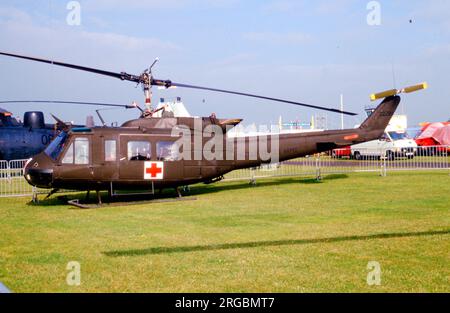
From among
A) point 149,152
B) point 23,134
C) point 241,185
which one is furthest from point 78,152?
point 23,134

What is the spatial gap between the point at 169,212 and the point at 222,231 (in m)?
2.95

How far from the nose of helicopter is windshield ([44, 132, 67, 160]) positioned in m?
0.24

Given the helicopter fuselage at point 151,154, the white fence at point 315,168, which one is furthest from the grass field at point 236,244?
the white fence at point 315,168

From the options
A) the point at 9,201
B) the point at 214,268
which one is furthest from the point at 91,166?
the point at 214,268

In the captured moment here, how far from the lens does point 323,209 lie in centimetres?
1108

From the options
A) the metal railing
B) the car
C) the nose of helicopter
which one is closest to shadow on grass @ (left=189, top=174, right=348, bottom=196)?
the metal railing

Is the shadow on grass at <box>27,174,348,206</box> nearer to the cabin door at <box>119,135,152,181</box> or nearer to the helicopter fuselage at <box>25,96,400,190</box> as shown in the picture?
the cabin door at <box>119,135,152,181</box>

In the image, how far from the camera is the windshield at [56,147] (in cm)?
1224

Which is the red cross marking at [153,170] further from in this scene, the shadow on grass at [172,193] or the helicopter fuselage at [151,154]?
the shadow on grass at [172,193]

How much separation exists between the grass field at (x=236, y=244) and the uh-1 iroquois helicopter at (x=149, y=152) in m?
0.97

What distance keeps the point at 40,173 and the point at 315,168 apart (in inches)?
577

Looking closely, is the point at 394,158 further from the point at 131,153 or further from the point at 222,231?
the point at 222,231

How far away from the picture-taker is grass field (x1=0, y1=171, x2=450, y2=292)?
220 inches

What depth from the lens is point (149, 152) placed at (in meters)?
13.0
